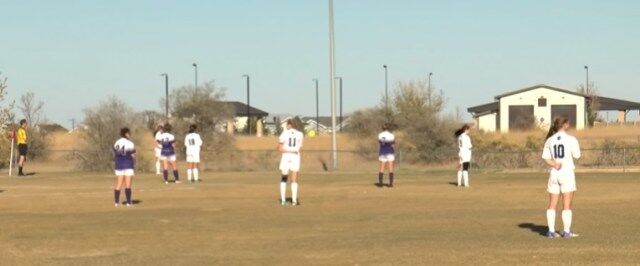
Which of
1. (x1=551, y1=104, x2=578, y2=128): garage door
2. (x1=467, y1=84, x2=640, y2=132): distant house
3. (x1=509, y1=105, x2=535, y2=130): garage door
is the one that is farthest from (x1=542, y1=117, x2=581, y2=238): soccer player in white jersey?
(x1=551, y1=104, x2=578, y2=128): garage door

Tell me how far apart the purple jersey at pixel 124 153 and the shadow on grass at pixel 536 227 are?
902 cm

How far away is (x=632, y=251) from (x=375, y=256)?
11.3 ft

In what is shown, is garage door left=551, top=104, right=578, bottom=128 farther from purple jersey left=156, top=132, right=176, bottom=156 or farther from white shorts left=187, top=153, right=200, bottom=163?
purple jersey left=156, top=132, right=176, bottom=156

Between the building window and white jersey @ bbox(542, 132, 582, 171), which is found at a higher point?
the building window

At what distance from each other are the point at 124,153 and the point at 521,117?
6755 centimetres

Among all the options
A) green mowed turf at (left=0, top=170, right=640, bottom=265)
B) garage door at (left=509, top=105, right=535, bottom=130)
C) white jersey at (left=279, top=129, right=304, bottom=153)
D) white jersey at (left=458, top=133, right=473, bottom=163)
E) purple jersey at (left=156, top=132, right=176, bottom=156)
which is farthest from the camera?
garage door at (left=509, top=105, right=535, bottom=130)

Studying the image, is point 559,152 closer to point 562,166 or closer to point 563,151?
point 563,151

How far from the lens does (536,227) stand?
53.6ft

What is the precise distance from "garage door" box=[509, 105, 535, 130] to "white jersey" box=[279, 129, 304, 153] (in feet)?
191

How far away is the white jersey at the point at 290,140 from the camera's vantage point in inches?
849

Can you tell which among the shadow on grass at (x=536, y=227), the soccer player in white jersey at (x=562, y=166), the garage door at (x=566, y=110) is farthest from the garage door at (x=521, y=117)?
the soccer player in white jersey at (x=562, y=166)

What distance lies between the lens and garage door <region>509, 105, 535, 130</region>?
79.1 meters

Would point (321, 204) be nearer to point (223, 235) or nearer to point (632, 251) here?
point (223, 235)

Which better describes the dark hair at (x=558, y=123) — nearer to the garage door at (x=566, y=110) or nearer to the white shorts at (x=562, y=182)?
the white shorts at (x=562, y=182)
